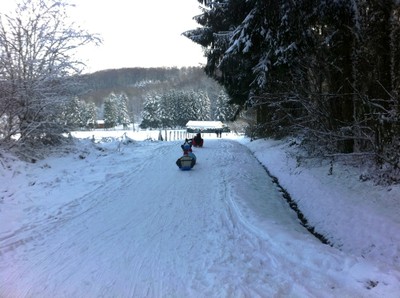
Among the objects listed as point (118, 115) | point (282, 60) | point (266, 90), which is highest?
point (282, 60)

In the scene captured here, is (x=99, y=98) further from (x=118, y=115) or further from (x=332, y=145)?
(x=332, y=145)

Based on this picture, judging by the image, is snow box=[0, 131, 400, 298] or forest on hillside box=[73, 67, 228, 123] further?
forest on hillside box=[73, 67, 228, 123]

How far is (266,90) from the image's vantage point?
550 inches

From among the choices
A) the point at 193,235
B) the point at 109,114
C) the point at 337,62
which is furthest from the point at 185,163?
the point at 109,114

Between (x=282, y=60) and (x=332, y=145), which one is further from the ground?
(x=282, y=60)

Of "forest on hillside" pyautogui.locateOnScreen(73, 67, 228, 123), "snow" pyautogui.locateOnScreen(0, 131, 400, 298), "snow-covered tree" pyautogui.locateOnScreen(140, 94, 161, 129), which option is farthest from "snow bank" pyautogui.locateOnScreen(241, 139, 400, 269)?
"snow-covered tree" pyautogui.locateOnScreen(140, 94, 161, 129)

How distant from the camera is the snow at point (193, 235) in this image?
479 cm

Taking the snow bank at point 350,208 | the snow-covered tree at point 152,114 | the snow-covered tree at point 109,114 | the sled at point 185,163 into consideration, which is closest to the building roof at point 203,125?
the snow-covered tree at point 152,114

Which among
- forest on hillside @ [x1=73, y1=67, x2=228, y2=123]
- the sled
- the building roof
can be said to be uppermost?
forest on hillside @ [x1=73, y1=67, x2=228, y2=123]

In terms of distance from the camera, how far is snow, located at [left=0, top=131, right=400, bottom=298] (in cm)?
479

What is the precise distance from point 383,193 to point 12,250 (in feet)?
24.8

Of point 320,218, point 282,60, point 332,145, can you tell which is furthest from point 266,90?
point 320,218

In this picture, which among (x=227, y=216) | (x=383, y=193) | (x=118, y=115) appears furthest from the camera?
(x=118, y=115)

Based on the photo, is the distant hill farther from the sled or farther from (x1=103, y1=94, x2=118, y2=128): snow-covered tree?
the sled
